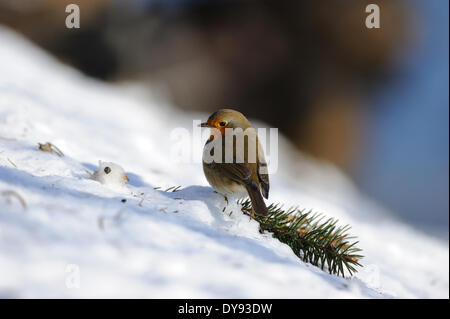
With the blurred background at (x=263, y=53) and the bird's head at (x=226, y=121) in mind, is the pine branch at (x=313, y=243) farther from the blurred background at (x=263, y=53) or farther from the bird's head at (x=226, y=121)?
the blurred background at (x=263, y=53)

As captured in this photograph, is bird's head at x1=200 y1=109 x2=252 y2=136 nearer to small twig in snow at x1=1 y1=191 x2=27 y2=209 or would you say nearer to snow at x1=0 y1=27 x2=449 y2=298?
snow at x1=0 y1=27 x2=449 y2=298

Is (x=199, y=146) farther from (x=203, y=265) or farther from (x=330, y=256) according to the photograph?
(x=203, y=265)

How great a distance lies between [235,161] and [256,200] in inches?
11.2

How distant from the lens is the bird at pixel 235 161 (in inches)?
82.7

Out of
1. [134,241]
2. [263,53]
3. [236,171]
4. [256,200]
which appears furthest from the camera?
[263,53]

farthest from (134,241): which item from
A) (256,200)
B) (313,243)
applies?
(313,243)

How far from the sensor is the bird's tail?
1.96m

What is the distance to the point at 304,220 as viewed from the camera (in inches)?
86.5

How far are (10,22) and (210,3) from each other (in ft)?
12.6

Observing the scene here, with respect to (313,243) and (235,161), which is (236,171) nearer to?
(235,161)

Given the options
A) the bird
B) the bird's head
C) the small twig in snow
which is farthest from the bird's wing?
the small twig in snow

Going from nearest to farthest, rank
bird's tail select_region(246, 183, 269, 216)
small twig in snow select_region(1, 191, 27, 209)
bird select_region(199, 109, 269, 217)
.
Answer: small twig in snow select_region(1, 191, 27, 209)
bird's tail select_region(246, 183, 269, 216)
bird select_region(199, 109, 269, 217)

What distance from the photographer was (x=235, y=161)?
2186 mm

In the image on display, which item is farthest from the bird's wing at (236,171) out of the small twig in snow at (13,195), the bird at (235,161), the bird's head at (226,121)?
the small twig in snow at (13,195)
